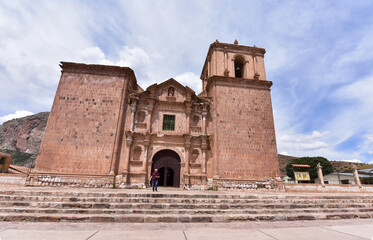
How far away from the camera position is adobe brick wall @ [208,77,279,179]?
1554cm

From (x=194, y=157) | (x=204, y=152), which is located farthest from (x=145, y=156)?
(x=204, y=152)

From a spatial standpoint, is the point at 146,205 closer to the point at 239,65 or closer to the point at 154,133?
the point at 154,133

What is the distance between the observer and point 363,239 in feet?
12.7

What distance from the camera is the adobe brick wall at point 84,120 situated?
1409cm

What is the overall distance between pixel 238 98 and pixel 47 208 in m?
16.1

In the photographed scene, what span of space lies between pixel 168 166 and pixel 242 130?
753 cm

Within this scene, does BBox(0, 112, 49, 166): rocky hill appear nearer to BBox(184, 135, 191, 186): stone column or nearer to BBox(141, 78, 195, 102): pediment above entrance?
BBox(141, 78, 195, 102): pediment above entrance

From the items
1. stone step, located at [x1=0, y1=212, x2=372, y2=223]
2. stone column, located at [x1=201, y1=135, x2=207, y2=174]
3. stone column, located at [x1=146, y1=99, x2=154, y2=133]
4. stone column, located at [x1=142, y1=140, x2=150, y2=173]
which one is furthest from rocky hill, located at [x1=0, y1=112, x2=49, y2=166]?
stone step, located at [x1=0, y1=212, x2=372, y2=223]

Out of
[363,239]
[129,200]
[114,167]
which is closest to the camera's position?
[363,239]

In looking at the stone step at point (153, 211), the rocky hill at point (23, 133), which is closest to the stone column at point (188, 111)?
the stone step at point (153, 211)

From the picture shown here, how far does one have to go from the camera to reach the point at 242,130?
1658 centimetres

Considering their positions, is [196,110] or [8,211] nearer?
[8,211]

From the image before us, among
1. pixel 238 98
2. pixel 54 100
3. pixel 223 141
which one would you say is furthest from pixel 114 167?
pixel 238 98

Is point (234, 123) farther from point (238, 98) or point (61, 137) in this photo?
point (61, 137)
